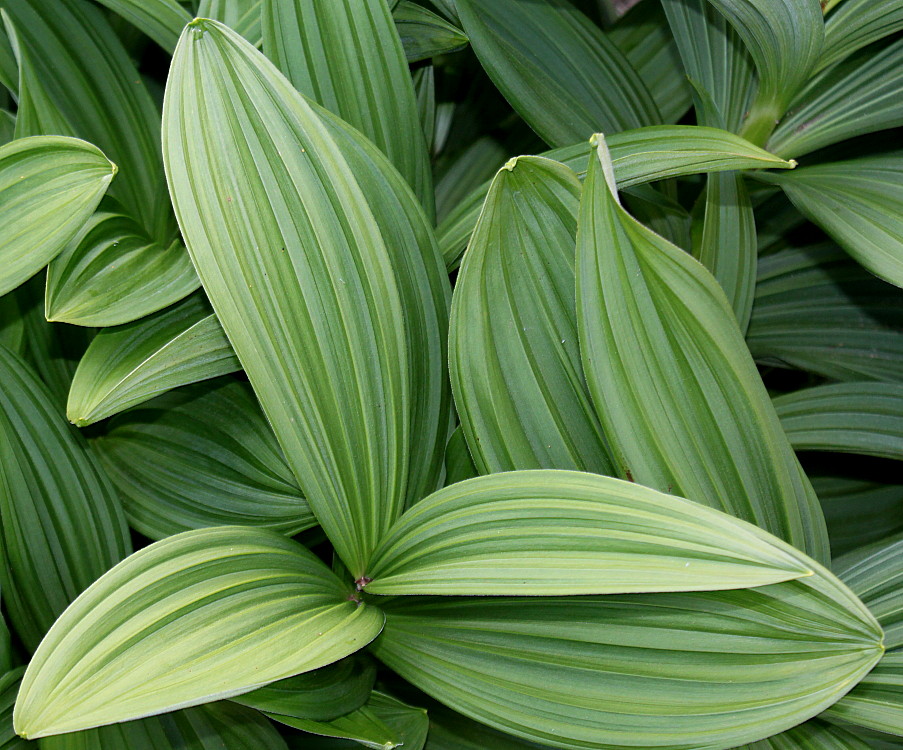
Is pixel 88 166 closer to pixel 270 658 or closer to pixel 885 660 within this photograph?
pixel 270 658

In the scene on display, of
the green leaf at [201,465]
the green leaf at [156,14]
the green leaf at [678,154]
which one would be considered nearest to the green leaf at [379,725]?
the green leaf at [201,465]

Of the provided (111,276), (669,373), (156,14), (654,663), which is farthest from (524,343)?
(156,14)

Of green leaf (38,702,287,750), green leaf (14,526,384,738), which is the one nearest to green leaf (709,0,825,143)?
green leaf (14,526,384,738)

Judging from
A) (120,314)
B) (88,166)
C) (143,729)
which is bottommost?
(143,729)

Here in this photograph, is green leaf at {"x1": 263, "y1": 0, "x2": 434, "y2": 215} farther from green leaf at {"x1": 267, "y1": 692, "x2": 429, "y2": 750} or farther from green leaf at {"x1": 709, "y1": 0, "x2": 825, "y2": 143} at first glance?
green leaf at {"x1": 267, "y1": 692, "x2": 429, "y2": 750}

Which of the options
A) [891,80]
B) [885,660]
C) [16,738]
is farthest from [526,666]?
[891,80]

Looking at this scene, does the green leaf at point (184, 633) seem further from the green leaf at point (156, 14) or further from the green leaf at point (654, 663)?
the green leaf at point (156, 14)
